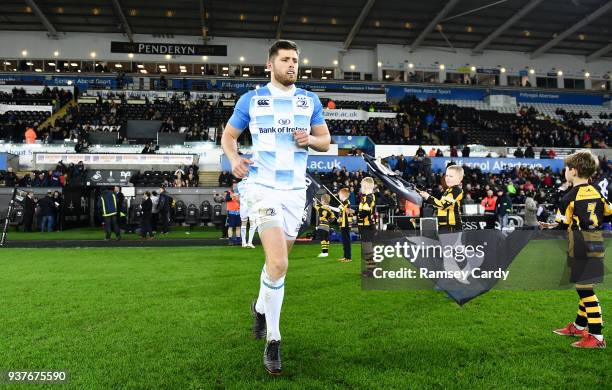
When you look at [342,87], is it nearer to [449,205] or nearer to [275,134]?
[449,205]

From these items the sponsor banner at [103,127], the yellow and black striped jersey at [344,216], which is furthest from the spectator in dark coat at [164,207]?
the sponsor banner at [103,127]

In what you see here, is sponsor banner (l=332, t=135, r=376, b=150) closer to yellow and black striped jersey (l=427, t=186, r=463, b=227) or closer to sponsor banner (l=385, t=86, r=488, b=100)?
sponsor banner (l=385, t=86, r=488, b=100)

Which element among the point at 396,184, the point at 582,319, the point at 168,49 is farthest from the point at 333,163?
the point at 168,49

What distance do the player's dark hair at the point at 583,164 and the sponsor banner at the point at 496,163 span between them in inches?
906

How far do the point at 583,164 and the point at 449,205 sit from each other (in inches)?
122

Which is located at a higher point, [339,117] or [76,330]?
[339,117]

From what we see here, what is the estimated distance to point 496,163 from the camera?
2805 centimetres

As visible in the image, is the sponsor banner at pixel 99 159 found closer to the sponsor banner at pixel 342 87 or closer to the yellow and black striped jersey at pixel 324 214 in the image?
the yellow and black striped jersey at pixel 324 214

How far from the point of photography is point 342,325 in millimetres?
4914

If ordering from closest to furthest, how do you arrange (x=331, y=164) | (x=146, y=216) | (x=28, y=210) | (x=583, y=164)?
(x=583, y=164) → (x=146, y=216) → (x=28, y=210) → (x=331, y=164)

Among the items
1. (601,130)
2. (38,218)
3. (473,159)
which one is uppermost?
(601,130)

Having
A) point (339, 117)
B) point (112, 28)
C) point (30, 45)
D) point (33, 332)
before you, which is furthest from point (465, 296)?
point (30, 45)

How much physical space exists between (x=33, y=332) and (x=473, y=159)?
26.8 metres

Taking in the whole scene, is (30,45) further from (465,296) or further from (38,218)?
(465,296)
